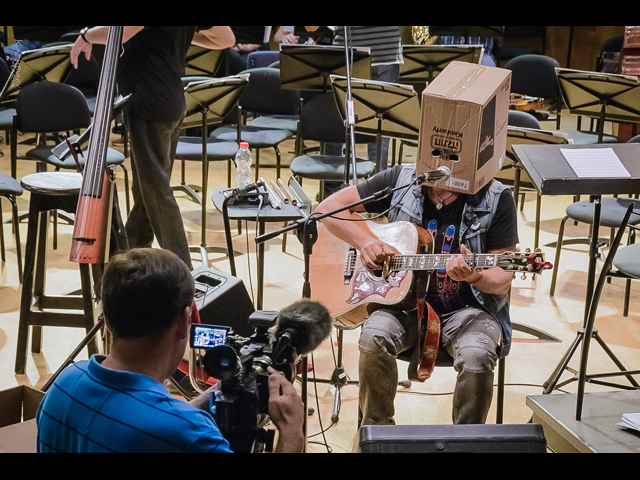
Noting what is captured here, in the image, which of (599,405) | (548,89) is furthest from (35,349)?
(548,89)

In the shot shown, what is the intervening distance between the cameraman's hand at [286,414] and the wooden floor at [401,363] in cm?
122

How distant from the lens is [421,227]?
2.86 m

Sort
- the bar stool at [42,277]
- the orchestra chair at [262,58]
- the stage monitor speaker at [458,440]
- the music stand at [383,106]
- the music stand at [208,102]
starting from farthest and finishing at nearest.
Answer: the orchestra chair at [262,58] < the music stand at [208,102] < the music stand at [383,106] < the bar stool at [42,277] < the stage monitor speaker at [458,440]

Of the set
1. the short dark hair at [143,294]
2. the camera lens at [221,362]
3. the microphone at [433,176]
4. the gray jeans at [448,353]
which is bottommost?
the gray jeans at [448,353]

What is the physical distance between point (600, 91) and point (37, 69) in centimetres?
384

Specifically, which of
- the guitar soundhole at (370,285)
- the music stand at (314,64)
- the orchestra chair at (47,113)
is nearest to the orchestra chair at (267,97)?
the music stand at (314,64)

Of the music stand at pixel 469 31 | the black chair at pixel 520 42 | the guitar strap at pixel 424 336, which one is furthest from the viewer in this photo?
the black chair at pixel 520 42

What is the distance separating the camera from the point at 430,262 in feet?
8.63

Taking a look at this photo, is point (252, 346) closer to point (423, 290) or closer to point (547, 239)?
point (423, 290)

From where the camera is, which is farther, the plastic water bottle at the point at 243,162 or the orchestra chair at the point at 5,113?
the orchestra chair at the point at 5,113

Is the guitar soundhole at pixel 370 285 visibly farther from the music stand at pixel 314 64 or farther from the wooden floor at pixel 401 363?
the music stand at pixel 314 64

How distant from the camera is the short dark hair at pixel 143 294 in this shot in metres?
1.62

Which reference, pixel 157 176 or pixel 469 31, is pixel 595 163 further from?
pixel 469 31

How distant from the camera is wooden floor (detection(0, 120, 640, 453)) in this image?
10.7 ft
